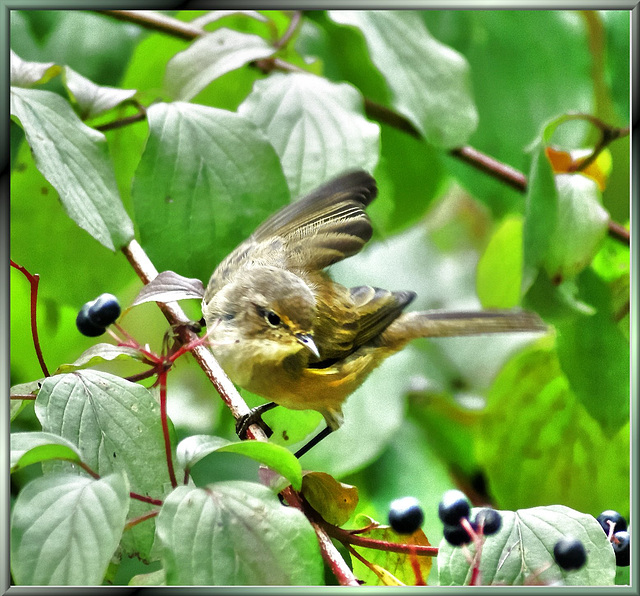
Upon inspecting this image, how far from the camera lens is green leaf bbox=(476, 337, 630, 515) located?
1.00 m

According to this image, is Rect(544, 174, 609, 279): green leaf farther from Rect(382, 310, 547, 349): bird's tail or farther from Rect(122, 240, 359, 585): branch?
Rect(122, 240, 359, 585): branch

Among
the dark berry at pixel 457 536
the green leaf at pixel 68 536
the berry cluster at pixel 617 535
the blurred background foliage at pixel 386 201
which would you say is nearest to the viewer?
the green leaf at pixel 68 536

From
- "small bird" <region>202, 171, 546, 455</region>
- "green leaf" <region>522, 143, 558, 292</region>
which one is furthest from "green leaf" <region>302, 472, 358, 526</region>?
"green leaf" <region>522, 143, 558, 292</region>

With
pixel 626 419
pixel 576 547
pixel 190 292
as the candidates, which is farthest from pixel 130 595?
pixel 626 419

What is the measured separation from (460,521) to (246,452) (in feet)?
0.70

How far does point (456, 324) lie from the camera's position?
98cm

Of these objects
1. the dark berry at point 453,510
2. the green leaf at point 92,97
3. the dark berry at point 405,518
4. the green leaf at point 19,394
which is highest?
the green leaf at point 92,97

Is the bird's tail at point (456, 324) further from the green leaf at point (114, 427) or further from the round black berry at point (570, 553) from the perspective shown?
the green leaf at point (114, 427)

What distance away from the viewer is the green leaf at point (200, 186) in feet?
2.75

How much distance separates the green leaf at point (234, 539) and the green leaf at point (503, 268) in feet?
2.32

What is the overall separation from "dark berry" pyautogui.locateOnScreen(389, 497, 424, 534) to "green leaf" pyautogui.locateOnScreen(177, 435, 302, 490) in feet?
0.35

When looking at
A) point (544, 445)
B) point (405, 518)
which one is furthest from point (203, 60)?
point (544, 445)

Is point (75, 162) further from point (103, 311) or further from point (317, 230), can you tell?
point (317, 230)

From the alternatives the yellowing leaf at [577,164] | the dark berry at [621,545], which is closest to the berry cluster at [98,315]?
the dark berry at [621,545]
